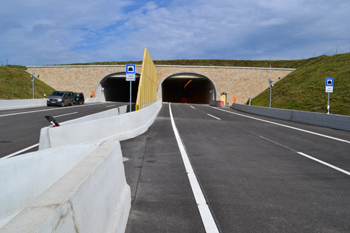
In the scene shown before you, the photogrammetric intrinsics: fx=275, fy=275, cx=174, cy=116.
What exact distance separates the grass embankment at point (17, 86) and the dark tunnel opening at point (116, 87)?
11151mm

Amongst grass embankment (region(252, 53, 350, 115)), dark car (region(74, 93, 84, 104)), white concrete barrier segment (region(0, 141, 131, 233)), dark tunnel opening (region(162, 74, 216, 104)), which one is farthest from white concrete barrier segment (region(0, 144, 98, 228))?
dark tunnel opening (region(162, 74, 216, 104))

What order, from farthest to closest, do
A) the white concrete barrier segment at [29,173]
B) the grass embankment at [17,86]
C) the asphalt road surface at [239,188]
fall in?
the grass embankment at [17,86]
the asphalt road surface at [239,188]
the white concrete barrier segment at [29,173]

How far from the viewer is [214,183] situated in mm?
5559

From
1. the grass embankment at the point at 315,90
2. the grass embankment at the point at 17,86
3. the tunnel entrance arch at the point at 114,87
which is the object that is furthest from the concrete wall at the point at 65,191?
the tunnel entrance arch at the point at 114,87

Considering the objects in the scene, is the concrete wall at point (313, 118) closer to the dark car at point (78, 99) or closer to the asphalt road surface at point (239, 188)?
the asphalt road surface at point (239, 188)

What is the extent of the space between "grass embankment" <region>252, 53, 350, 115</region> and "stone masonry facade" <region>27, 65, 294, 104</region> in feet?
7.65

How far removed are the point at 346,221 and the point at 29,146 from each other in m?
9.05

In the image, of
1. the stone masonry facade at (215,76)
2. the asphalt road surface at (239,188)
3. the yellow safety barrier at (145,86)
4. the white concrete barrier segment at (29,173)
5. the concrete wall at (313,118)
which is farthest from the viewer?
the stone masonry facade at (215,76)

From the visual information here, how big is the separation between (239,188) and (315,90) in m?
38.1

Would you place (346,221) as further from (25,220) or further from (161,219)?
(25,220)

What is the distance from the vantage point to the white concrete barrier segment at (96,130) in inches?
282

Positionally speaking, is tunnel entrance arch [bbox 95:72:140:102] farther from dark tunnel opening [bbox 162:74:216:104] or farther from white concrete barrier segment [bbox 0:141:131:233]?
white concrete barrier segment [bbox 0:141:131:233]

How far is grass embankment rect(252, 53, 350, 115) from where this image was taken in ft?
106

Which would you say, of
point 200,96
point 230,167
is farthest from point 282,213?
point 200,96
